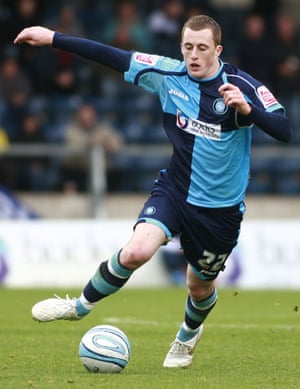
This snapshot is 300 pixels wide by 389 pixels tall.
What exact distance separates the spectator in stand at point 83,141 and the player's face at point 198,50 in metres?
9.28

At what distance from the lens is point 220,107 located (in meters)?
7.78

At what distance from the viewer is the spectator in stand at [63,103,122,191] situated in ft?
55.8

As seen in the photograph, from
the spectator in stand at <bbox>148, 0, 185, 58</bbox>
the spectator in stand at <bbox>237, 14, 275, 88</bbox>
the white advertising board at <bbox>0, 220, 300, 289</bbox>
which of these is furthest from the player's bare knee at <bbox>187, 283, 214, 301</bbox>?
the spectator in stand at <bbox>148, 0, 185, 58</bbox>

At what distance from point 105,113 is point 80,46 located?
1090 cm

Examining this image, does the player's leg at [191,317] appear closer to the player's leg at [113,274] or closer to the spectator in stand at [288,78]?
the player's leg at [113,274]

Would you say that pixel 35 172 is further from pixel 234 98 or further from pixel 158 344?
pixel 234 98

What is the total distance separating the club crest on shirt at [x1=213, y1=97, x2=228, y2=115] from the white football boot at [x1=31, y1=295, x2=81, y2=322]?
1.58 m

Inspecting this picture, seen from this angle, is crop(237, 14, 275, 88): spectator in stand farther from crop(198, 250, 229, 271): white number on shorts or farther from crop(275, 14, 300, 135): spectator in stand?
crop(198, 250, 229, 271): white number on shorts

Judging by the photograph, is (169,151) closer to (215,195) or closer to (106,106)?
(106,106)

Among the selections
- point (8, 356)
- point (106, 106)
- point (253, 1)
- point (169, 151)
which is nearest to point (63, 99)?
point (106, 106)

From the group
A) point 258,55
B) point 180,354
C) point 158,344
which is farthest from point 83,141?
point 180,354

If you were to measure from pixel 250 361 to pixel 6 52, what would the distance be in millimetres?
11725

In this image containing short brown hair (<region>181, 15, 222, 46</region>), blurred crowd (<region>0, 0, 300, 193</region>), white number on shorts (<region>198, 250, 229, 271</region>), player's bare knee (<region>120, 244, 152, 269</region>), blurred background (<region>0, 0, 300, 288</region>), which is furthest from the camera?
blurred crowd (<region>0, 0, 300, 193</region>)

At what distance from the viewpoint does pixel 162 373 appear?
7.66 metres
